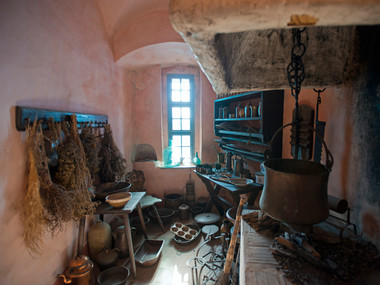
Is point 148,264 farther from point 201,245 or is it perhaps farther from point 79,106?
point 79,106

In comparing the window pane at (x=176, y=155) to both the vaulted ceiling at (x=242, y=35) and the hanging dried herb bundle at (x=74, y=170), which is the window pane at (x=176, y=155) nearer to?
the vaulted ceiling at (x=242, y=35)

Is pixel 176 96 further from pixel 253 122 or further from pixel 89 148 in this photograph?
pixel 89 148

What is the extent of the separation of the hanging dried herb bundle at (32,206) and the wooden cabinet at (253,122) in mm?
2501

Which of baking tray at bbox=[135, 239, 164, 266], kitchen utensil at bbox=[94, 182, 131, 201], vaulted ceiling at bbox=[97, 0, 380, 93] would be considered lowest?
baking tray at bbox=[135, 239, 164, 266]

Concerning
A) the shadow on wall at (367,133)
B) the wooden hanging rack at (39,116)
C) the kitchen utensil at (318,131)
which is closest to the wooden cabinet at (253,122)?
the kitchen utensil at (318,131)

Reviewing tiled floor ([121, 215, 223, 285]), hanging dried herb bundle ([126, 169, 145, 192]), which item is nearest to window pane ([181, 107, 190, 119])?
hanging dried herb bundle ([126, 169, 145, 192])

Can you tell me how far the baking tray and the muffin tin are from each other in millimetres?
275

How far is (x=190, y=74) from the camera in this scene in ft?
15.1

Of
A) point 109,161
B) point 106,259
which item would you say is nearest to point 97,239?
point 106,259

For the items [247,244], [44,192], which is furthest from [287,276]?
[44,192]

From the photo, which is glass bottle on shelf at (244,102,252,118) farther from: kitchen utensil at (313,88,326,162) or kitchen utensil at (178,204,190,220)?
kitchen utensil at (178,204,190,220)

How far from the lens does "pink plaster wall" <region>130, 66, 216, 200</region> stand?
172 inches

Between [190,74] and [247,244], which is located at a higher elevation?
[190,74]

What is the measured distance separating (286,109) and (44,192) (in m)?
2.82
